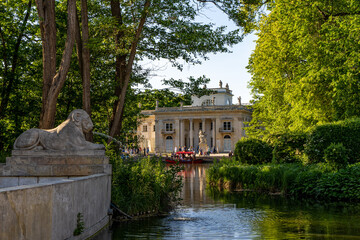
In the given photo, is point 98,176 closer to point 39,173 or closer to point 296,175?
point 39,173

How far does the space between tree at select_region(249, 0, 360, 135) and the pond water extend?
671 cm

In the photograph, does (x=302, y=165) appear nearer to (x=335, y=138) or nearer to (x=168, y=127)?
(x=335, y=138)

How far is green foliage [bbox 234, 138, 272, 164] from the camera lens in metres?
20.9

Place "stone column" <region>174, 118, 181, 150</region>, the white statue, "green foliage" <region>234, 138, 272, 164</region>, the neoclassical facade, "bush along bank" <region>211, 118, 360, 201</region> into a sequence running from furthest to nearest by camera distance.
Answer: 1. "stone column" <region>174, 118, 181, 150</region>
2. the neoclassical facade
3. the white statue
4. "green foliage" <region>234, 138, 272, 164</region>
5. "bush along bank" <region>211, 118, 360, 201</region>

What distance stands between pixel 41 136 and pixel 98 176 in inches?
74.0

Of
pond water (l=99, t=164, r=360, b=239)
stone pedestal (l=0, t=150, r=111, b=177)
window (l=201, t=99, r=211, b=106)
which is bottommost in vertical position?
pond water (l=99, t=164, r=360, b=239)

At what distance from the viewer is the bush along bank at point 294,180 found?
581 inches

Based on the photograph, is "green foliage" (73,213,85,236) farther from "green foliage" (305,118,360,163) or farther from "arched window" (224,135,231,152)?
"arched window" (224,135,231,152)

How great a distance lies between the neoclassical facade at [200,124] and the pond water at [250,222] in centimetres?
6932

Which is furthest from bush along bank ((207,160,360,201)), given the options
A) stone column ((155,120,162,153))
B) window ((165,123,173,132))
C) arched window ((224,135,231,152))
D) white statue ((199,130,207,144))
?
stone column ((155,120,162,153))

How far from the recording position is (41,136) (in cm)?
930

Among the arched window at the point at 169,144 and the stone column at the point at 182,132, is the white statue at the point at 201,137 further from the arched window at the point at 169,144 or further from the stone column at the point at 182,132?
the arched window at the point at 169,144

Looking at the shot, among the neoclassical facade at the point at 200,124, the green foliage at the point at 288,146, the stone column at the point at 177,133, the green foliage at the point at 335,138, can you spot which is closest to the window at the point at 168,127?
the neoclassical facade at the point at 200,124

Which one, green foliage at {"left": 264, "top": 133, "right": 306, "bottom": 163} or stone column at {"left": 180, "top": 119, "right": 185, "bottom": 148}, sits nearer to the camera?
green foliage at {"left": 264, "top": 133, "right": 306, "bottom": 163}
